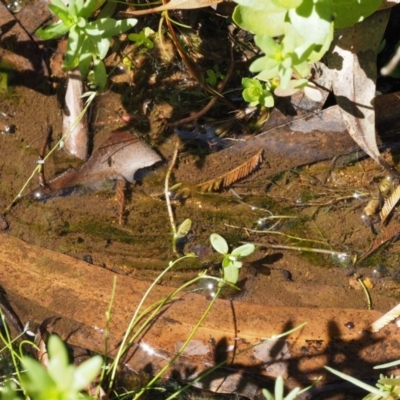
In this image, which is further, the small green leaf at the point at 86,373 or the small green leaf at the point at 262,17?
the small green leaf at the point at 262,17

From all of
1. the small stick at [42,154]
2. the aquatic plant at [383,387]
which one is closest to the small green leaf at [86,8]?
the small stick at [42,154]

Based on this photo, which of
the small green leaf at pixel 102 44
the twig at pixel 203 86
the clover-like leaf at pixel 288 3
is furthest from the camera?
the twig at pixel 203 86

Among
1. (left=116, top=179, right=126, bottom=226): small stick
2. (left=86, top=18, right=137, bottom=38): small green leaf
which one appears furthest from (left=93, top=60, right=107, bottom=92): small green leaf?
(left=116, top=179, right=126, bottom=226): small stick

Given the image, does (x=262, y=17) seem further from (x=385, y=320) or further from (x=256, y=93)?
(x=385, y=320)

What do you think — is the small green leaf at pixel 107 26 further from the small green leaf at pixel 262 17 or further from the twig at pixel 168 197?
the twig at pixel 168 197

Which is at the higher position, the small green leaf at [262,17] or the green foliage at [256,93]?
the small green leaf at [262,17]

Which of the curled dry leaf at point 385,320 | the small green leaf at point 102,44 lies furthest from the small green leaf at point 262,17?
the curled dry leaf at point 385,320

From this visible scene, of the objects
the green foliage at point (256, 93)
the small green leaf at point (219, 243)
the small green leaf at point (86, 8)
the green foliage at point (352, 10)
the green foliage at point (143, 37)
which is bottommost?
the small green leaf at point (219, 243)

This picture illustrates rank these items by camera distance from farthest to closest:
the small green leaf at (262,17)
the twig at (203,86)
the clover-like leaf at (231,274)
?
the twig at (203,86) < the clover-like leaf at (231,274) < the small green leaf at (262,17)
